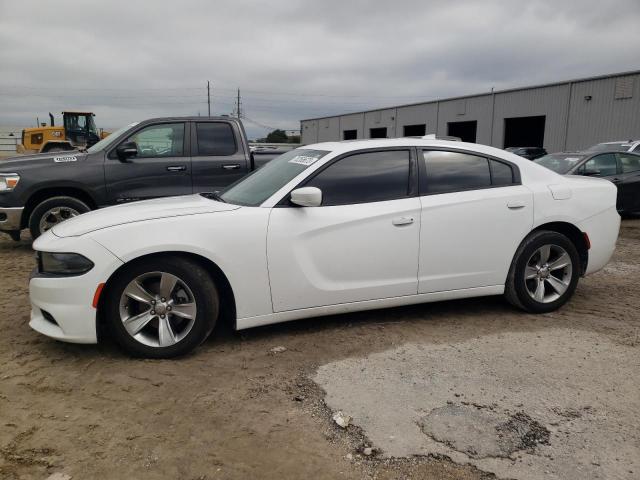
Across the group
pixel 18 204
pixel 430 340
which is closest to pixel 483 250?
pixel 430 340

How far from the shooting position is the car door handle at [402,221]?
13.1 feet

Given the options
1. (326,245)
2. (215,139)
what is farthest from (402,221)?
(215,139)

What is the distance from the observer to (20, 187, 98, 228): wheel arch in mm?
6988

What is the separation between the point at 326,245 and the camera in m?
3.82

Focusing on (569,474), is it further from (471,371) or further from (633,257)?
(633,257)

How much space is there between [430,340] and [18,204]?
18.9 ft

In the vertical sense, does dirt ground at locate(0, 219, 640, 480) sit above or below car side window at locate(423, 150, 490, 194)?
below

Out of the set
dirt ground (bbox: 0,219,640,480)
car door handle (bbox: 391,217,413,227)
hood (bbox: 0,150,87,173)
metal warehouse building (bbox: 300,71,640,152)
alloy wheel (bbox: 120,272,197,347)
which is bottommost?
dirt ground (bbox: 0,219,640,480)

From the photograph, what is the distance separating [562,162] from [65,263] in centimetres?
1017

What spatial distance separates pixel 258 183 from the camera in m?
4.31

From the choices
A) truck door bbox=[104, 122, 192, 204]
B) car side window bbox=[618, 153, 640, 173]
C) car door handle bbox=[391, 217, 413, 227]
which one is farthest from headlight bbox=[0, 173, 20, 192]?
car side window bbox=[618, 153, 640, 173]

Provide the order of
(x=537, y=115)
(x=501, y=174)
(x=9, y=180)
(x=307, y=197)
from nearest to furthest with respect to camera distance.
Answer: (x=307, y=197) < (x=501, y=174) < (x=9, y=180) < (x=537, y=115)

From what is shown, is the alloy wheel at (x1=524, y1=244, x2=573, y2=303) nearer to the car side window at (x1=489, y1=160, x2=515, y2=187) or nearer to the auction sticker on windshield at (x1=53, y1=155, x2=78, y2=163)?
the car side window at (x1=489, y1=160, x2=515, y2=187)

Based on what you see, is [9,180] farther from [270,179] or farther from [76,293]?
[270,179]
